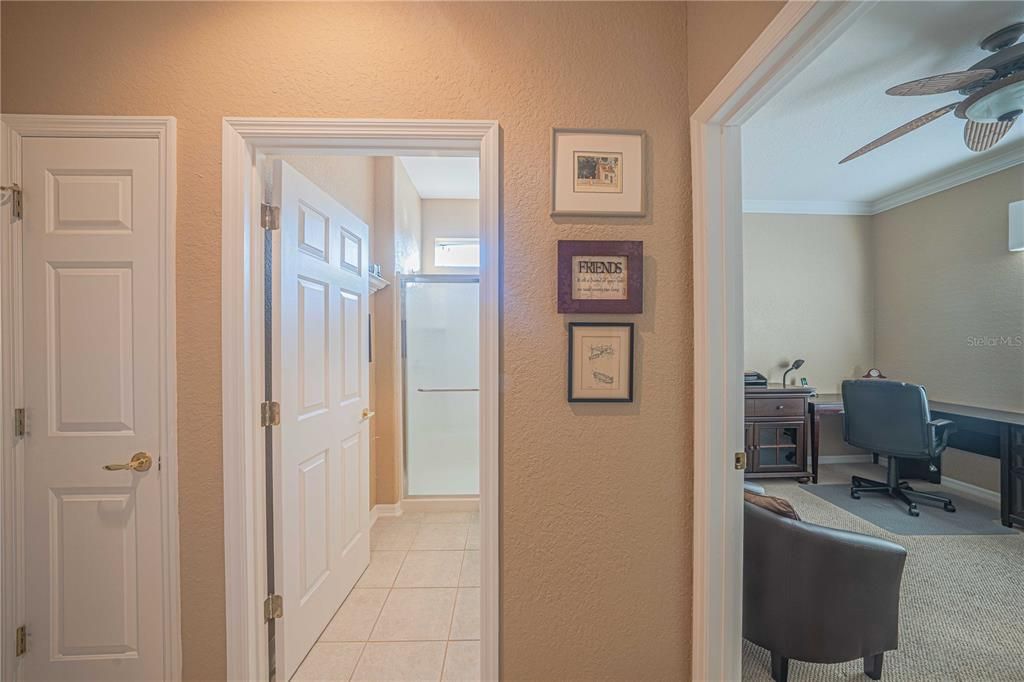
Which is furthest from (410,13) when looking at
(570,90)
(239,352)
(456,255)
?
(456,255)

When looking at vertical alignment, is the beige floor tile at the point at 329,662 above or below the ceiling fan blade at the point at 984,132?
below

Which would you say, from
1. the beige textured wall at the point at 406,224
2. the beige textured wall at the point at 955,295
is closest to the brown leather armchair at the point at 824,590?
the beige textured wall at the point at 406,224

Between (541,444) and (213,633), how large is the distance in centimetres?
130

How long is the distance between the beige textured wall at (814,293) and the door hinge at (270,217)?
430 cm

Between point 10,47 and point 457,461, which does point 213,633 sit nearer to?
point 457,461

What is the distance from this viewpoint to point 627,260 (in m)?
1.33

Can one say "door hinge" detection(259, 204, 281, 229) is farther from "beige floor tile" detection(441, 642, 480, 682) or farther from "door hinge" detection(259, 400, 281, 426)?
"beige floor tile" detection(441, 642, 480, 682)

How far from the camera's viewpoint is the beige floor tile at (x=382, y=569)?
214 centimetres

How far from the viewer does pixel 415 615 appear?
190 cm

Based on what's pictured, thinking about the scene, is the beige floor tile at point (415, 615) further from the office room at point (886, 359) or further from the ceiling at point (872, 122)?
the ceiling at point (872, 122)

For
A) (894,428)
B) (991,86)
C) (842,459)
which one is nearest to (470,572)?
(894,428)

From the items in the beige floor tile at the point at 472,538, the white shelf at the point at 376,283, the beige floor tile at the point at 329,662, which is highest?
the white shelf at the point at 376,283

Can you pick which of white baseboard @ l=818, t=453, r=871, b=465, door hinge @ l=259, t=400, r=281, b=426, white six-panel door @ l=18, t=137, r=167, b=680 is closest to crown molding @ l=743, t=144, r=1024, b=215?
white baseboard @ l=818, t=453, r=871, b=465

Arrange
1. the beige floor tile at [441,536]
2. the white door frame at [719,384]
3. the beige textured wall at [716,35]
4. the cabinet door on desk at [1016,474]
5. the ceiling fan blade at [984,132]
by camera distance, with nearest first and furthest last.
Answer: the beige textured wall at [716,35] → the white door frame at [719,384] → the ceiling fan blade at [984,132] → the beige floor tile at [441,536] → the cabinet door on desk at [1016,474]
